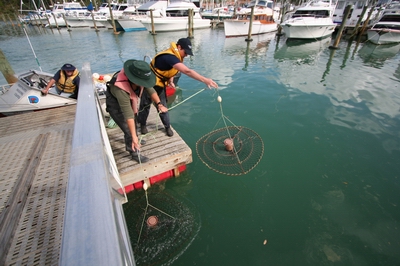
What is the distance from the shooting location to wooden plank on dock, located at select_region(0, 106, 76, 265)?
1828 mm

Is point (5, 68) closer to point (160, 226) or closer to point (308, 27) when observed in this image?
point (160, 226)

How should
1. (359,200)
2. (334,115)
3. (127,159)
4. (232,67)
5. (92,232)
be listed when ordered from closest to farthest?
(92,232) → (127,159) → (359,200) → (334,115) → (232,67)

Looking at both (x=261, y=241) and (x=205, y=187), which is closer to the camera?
(x=261, y=241)

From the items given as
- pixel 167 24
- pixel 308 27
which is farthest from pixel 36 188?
pixel 167 24

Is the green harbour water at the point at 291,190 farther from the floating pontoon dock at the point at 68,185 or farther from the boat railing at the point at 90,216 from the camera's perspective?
the boat railing at the point at 90,216

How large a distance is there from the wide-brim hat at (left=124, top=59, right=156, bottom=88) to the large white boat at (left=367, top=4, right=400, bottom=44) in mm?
27207

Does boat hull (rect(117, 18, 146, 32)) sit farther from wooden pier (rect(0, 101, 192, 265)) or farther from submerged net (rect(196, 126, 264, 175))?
submerged net (rect(196, 126, 264, 175))

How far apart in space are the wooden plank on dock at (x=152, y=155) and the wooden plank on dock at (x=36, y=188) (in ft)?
3.06

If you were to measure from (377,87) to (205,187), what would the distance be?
36.5 feet

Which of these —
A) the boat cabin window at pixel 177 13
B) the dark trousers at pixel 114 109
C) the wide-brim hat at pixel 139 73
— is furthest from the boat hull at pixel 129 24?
the wide-brim hat at pixel 139 73

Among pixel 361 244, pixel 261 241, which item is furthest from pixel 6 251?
pixel 361 244

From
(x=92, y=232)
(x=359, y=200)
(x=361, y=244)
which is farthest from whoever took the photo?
(x=359, y=200)

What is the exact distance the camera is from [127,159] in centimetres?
379

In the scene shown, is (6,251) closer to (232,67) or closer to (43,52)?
(232,67)
